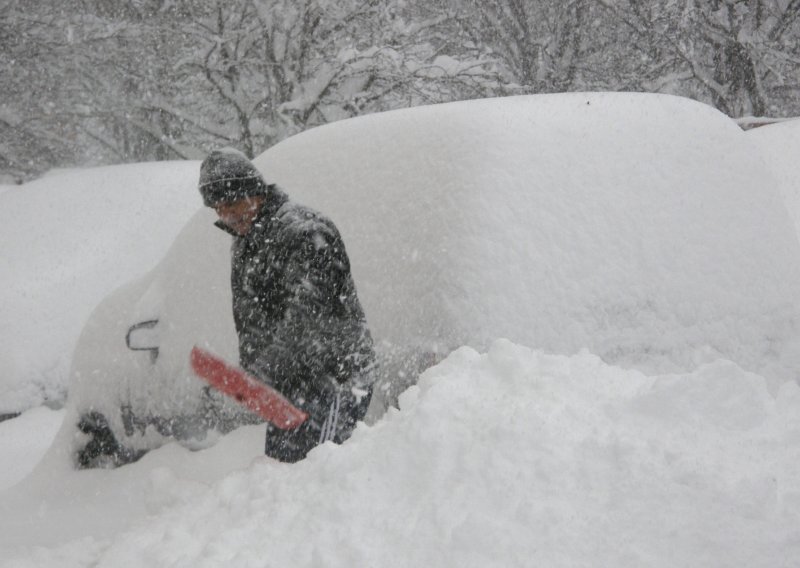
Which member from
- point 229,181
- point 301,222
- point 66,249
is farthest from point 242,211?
point 66,249

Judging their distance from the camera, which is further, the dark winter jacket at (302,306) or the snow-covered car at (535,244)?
the snow-covered car at (535,244)

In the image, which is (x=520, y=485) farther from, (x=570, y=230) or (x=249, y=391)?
(x=570, y=230)

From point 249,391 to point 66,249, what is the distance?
328 cm

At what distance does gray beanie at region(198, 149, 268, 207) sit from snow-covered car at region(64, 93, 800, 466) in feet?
1.45

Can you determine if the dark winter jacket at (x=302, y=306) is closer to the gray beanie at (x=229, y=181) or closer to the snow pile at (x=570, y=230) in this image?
the gray beanie at (x=229, y=181)

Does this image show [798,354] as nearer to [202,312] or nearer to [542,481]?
[542,481]

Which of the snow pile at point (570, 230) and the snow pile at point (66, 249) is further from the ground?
the snow pile at point (570, 230)

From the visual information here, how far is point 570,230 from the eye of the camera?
8.65 feet

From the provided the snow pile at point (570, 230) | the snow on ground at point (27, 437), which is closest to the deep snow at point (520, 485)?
the snow pile at point (570, 230)

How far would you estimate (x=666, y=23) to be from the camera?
12008 millimetres

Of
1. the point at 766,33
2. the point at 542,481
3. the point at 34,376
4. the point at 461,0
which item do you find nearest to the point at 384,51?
the point at 461,0

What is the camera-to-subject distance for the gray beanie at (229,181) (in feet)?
8.18

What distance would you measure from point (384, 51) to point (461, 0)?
3.35 metres

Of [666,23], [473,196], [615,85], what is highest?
[473,196]
